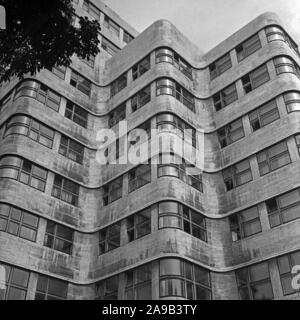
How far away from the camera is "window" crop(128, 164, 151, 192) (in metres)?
27.0

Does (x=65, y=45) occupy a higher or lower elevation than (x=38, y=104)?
lower

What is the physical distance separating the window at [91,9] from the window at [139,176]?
22048 millimetres

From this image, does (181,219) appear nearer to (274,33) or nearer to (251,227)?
(251,227)

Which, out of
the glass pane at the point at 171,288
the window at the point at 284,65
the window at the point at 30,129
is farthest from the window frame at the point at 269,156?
the window at the point at 30,129

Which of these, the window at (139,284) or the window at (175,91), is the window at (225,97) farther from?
the window at (139,284)

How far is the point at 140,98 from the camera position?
1262 inches

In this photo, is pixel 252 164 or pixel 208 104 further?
pixel 208 104

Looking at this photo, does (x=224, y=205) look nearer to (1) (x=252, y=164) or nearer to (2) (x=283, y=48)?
(1) (x=252, y=164)

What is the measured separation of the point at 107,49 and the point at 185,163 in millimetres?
18662

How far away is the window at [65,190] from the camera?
27.9 metres

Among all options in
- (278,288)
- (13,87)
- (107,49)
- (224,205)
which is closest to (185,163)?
(224,205)

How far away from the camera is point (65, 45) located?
15047mm

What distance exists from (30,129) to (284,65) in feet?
56.8

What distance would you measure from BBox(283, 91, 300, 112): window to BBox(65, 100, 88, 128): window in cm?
1441
